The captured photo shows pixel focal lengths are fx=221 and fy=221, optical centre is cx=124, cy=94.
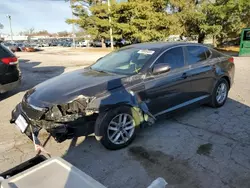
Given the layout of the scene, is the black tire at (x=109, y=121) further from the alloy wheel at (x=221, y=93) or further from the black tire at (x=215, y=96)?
the alloy wheel at (x=221, y=93)

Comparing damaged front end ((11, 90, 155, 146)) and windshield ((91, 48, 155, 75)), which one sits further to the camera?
windshield ((91, 48, 155, 75))

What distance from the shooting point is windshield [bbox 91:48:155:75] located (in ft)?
12.1

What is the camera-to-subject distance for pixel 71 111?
9.93 feet

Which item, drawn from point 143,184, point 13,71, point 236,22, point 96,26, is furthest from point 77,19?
point 143,184

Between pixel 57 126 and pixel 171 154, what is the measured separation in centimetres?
164

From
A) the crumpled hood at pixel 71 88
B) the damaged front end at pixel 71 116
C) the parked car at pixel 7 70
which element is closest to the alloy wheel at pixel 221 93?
the crumpled hood at pixel 71 88

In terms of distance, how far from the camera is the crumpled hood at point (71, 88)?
3.06 meters

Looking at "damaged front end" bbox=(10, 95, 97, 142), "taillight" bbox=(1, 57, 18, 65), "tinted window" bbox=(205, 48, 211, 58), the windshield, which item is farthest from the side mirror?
"taillight" bbox=(1, 57, 18, 65)

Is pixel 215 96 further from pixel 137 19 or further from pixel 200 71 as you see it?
pixel 137 19

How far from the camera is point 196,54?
14.7ft

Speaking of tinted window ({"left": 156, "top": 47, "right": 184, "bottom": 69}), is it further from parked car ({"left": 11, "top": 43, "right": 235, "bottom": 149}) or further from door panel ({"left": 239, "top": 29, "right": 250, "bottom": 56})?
door panel ({"left": 239, "top": 29, "right": 250, "bottom": 56})

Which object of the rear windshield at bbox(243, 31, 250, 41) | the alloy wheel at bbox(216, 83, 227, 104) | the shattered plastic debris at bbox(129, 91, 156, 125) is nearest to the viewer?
the shattered plastic debris at bbox(129, 91, 156, 125)

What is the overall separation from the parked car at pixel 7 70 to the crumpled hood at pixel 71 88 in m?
2.37

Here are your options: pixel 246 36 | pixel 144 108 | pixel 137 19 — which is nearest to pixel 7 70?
pixel 144 108
